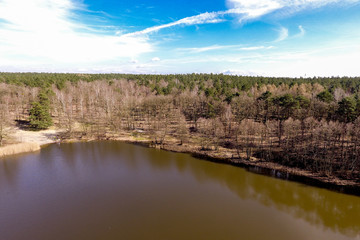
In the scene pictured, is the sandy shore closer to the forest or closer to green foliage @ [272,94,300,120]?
the forest

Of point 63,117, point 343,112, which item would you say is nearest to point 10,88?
point 63,117

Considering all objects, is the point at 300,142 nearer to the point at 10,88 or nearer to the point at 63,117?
the point at 63,117

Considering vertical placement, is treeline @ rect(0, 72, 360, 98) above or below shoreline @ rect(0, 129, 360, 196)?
above

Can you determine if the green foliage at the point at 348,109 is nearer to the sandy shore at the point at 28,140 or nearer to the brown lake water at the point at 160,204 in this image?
the brown lake water at the point at 160,204

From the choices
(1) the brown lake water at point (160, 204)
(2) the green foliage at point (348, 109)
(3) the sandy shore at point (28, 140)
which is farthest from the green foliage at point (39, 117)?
(2) the green foliage at point (348, 109)

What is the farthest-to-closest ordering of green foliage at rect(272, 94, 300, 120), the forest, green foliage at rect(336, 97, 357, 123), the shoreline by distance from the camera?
green foliage at rect(272, 94, 300, 120) < green foliage at rect(336, 97, 357, 123) < the forest < the shoreline

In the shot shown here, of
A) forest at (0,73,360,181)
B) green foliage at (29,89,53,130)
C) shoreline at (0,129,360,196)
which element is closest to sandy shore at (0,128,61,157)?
shoreline at (0,129,360,196)
